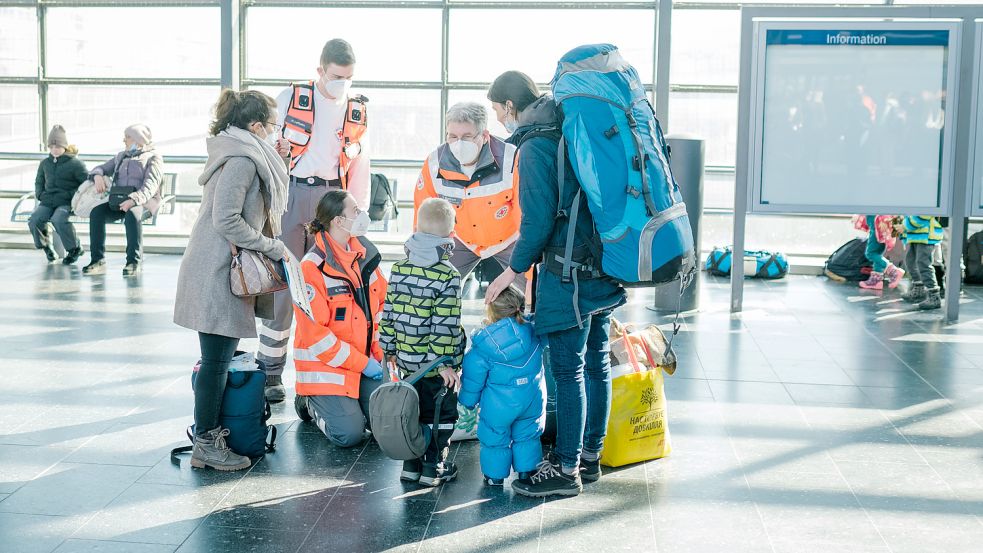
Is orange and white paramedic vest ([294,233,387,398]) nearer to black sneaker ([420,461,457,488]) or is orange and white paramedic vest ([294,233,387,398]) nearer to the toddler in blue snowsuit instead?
black sneaker ([420,461,457,488])

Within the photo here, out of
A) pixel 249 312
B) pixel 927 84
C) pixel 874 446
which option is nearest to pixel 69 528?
pixel 249 312

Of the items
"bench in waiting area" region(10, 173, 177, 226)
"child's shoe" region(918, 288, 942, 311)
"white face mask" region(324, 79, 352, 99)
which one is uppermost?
"white face mask" region(324, 79, 352, 99)

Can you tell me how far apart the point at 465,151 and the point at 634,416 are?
5.16ft

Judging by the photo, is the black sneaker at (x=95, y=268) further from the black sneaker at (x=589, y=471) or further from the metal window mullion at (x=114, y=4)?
the black sneaker at (x=589, y=471)

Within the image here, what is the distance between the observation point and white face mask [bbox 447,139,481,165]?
557cm

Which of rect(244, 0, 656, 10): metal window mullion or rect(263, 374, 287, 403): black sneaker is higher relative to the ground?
rect(244, 0, 656, 10): metal window mullion

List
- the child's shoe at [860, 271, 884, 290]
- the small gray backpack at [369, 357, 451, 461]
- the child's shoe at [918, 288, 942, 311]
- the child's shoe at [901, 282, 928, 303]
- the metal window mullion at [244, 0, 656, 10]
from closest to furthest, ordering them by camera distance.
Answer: the small gray backpack at [369, 357, 451, 461] → the child's shoe at [918, 288, 942, 311] → the child's shoe at [901, 282, 928, 303] → the child's shoe at [860, 271, 884, 290] → the metal window mullion at [244, 0, 656, 10]

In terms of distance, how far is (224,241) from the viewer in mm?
4766

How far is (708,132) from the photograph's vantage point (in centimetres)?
1238

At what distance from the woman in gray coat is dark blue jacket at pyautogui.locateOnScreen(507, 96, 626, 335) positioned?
1.13 m

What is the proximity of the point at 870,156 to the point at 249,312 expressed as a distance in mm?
6120

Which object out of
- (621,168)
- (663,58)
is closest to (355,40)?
(663,58)

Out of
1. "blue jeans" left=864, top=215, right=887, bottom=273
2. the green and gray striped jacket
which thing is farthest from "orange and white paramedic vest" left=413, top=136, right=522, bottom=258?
"blue jeans" left=864, top=215, right=887, bottom=273

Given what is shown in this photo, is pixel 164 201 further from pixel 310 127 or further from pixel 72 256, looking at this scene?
pixel 310 127
